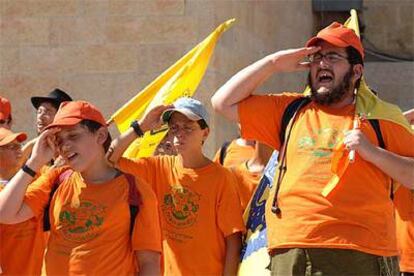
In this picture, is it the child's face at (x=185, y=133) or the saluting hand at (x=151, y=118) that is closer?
the child's face at (x=185, y=133)

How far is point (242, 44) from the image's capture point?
9.68 meters

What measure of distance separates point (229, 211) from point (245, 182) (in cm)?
46

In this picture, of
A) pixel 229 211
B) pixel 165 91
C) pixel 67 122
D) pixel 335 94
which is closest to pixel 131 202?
pixel 67 122

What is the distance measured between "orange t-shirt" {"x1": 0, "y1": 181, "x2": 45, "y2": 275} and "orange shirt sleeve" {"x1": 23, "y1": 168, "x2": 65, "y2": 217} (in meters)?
0.74

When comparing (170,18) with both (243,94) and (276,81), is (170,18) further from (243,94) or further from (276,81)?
(243,94)

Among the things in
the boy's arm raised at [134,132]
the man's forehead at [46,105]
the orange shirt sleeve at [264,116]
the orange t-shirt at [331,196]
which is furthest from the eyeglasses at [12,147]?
the orange t-shirt at [331,196]

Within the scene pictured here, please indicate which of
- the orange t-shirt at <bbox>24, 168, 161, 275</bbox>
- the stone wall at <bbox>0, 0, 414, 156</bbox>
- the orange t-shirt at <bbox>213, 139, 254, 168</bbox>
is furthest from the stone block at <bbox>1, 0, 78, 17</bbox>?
the orange t-shirt at <bbox>24, 168, 161, 275</bbox>

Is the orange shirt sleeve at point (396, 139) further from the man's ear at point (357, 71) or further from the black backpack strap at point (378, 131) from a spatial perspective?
the man's ear at point (357, 71)

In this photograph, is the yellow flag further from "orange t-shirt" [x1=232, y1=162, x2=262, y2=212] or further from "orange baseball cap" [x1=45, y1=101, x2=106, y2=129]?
"orange baseball cap" [x1=45, y1=101, x2=106, y2=129]

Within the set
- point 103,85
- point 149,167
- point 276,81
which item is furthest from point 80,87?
point 149,167

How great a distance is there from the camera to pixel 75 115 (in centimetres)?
462

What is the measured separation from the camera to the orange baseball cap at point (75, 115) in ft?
15.1

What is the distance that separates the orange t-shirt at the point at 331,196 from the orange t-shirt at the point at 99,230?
0.56 m

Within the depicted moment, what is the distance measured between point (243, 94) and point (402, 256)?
1.77m
